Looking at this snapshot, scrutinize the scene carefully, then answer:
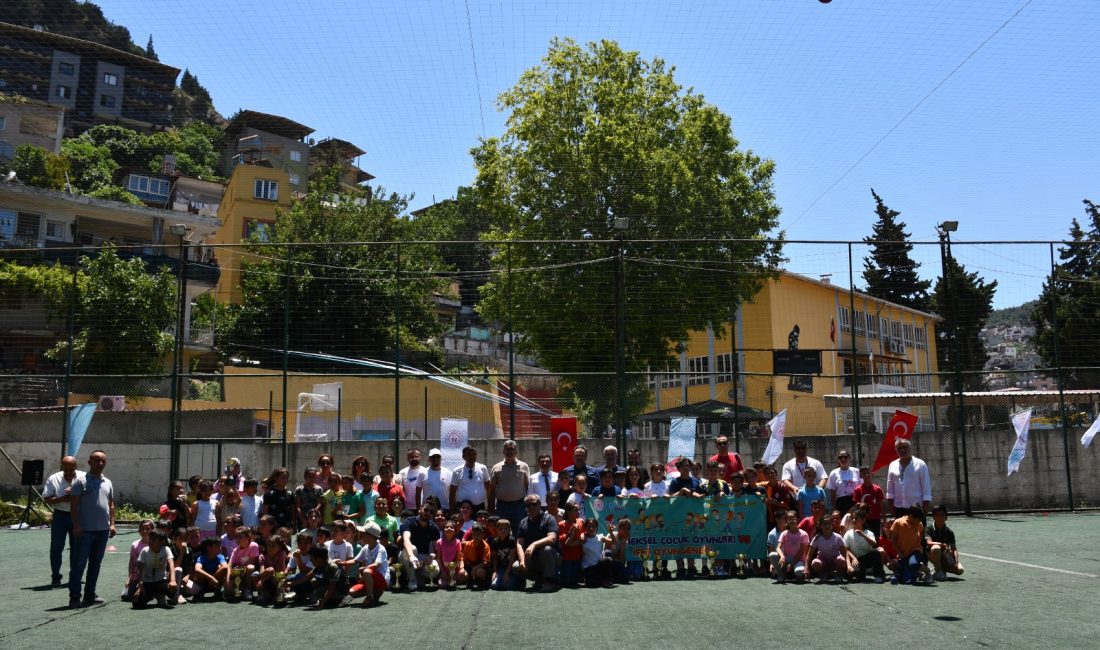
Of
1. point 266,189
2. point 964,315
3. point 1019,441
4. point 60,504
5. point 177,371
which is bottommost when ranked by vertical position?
point 60,504

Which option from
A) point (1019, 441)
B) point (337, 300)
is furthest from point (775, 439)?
point (337, 300)

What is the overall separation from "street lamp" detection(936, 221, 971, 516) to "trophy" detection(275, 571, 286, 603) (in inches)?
546

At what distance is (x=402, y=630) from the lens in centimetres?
729

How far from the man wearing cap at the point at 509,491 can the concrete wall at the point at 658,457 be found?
7.40 meters

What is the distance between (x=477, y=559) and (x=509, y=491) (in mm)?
1164

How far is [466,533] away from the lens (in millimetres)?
10031

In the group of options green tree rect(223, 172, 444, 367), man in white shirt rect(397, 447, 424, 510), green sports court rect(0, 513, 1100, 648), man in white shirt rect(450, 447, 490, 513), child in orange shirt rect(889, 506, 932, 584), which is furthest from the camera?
green tree rect(223, 172, 444, 367)

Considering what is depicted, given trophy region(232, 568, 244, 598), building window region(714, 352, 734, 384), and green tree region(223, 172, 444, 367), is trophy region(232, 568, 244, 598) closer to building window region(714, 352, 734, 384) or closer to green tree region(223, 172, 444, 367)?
green tree region(223, 172, 444, 367)

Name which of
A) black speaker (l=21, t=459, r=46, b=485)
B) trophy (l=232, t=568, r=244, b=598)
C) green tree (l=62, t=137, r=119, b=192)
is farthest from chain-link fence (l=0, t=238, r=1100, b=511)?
green tree (l=62, t=137, r=119, b=192)

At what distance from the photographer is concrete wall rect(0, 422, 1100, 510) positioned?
18047 millimetres

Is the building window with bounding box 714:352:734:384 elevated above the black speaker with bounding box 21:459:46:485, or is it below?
above

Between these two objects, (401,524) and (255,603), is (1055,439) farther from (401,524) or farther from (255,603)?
(255,603)

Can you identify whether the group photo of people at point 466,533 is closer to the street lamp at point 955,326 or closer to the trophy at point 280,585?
the trophy at point 280,585

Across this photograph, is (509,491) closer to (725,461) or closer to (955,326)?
(725,461)
